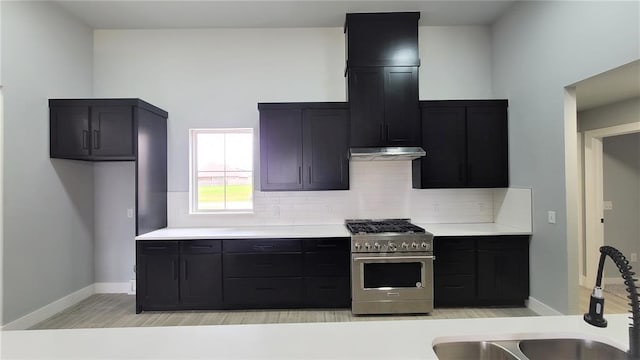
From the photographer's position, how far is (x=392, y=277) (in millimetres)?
3469

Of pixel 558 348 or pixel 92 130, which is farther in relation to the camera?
pixel 92 130

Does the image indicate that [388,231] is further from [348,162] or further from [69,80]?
[69,80]

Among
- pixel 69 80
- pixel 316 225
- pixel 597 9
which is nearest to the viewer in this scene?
pixel 597 9

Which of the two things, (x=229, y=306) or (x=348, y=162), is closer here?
(x=229, y=306)

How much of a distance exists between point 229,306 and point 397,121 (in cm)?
285

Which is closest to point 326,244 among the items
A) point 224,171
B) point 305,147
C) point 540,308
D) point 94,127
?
point 305,147

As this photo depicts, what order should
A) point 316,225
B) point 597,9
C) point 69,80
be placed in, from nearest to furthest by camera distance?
1. point 597,9
2. point 69,80
3. point 316,225

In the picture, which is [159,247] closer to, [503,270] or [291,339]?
[291,339]

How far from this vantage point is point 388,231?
11.6 ft

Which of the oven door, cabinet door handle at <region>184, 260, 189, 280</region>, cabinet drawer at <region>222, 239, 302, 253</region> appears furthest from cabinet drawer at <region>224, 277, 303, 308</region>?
the oven door

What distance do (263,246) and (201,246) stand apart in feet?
2.22

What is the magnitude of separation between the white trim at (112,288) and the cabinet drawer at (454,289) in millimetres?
3820

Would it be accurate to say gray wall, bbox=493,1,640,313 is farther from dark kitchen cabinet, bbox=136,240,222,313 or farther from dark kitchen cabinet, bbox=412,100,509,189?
dark kitchen cabinet, bbox=136,240,222,313

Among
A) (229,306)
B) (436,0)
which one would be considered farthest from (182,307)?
(436,0)
